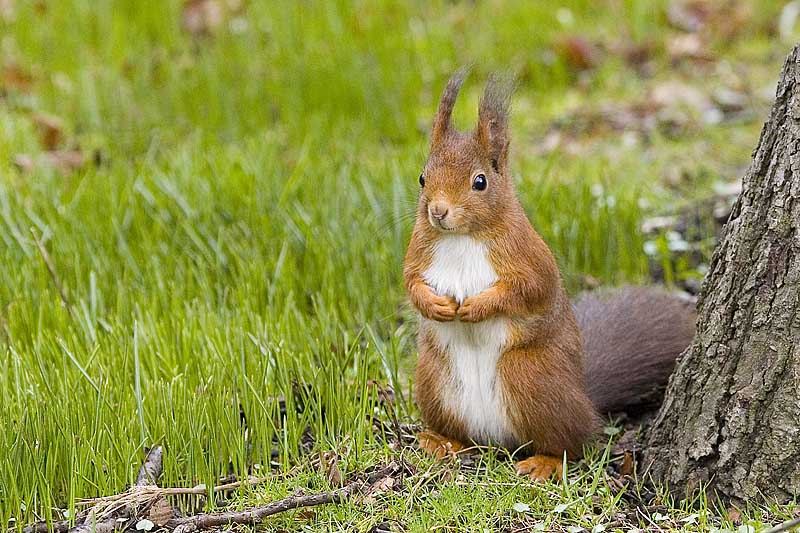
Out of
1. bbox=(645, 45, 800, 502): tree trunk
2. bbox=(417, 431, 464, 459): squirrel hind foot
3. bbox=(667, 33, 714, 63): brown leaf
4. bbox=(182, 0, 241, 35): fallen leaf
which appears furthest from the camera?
bbox=(182, 0, 241, 35): fallen leaf

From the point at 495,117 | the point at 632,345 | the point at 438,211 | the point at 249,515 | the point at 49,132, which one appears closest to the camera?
the point at 249,515

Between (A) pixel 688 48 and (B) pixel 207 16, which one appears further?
(B) pixel 207 16

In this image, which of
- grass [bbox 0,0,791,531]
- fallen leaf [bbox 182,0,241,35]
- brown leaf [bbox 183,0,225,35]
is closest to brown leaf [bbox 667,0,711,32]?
grass [bbox 0,0,791,531]

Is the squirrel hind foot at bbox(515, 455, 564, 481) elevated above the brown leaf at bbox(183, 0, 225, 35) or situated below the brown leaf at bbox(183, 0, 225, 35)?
below

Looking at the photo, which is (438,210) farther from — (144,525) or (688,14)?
(688,14)

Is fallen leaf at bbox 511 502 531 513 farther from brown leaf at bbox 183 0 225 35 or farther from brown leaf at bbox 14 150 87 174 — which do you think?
→ brown leaf at bbox 183 0 225 35

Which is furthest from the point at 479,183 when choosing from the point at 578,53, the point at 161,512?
the point at 578,53

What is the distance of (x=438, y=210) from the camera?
2455 mm

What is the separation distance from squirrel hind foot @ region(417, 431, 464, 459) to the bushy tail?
415 millimetres

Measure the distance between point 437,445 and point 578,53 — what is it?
360cm

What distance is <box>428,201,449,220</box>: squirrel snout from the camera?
2453 mm

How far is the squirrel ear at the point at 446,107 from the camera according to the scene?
2545mm

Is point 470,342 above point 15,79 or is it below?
below

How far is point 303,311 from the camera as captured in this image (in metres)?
3.51
